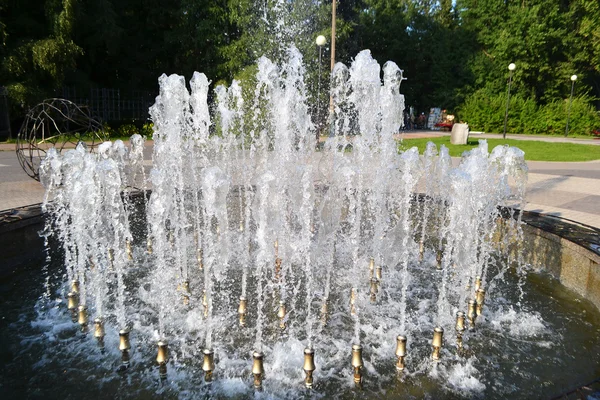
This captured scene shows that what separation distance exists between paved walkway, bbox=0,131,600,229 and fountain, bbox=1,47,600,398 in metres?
0.67

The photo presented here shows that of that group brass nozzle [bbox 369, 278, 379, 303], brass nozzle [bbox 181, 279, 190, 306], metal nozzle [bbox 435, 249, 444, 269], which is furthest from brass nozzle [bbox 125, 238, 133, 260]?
metal nozzle [bbox 435, 249, 444, 269]

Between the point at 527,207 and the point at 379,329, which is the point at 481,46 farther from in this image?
the point at 379,329

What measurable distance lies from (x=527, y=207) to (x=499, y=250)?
88.2 inches

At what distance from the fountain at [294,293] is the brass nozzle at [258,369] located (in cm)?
2

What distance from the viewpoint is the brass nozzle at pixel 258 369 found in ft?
10.4

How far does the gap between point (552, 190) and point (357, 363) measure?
8.53 meters

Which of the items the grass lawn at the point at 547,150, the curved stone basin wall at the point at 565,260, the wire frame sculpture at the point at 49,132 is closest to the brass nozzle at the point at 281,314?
the curved stone basin wall at the point at 565,260

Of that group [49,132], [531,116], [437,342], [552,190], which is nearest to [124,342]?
[437,342]

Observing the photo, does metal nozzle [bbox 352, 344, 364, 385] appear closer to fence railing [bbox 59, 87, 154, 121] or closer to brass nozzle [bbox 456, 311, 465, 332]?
brass nozzle [bbox 456, 311, 465, 332]

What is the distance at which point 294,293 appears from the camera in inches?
193

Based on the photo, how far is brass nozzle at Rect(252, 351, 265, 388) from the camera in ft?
10.4

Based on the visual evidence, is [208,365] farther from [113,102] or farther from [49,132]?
[113,102]

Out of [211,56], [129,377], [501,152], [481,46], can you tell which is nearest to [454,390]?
[129,377]

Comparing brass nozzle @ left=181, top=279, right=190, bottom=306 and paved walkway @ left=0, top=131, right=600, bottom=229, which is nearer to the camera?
brass nozzle @ left=181, top=279, right=190, bottom=306
